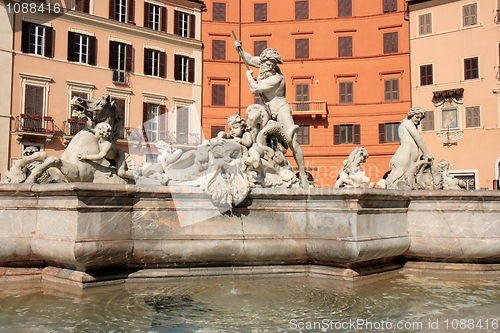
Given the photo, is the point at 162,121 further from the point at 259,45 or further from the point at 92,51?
the point at 259,45

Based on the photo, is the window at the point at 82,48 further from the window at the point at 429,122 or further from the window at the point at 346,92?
the window at the point at 429,122

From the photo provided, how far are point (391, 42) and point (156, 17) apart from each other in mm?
15752

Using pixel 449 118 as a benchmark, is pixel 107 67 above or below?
above

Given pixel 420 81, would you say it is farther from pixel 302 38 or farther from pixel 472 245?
pixel 472 245

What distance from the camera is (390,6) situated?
→ 33.3 m

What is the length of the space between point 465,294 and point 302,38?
31.0 meters

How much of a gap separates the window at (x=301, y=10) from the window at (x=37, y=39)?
16382mm

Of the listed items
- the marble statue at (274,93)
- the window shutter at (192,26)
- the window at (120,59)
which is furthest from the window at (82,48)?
the marble statue at (274,93)

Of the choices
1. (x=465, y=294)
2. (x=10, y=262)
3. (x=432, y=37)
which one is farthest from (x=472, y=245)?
(x=432, y=37)

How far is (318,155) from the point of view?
3291 centimetres

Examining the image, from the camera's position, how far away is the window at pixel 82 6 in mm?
28797

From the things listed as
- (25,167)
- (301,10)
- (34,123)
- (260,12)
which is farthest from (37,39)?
(25,167)

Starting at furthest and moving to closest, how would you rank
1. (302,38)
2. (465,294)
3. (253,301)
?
1. (302,38)
2. (465,294)
3. (253,301)

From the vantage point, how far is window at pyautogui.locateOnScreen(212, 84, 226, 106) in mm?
33603
